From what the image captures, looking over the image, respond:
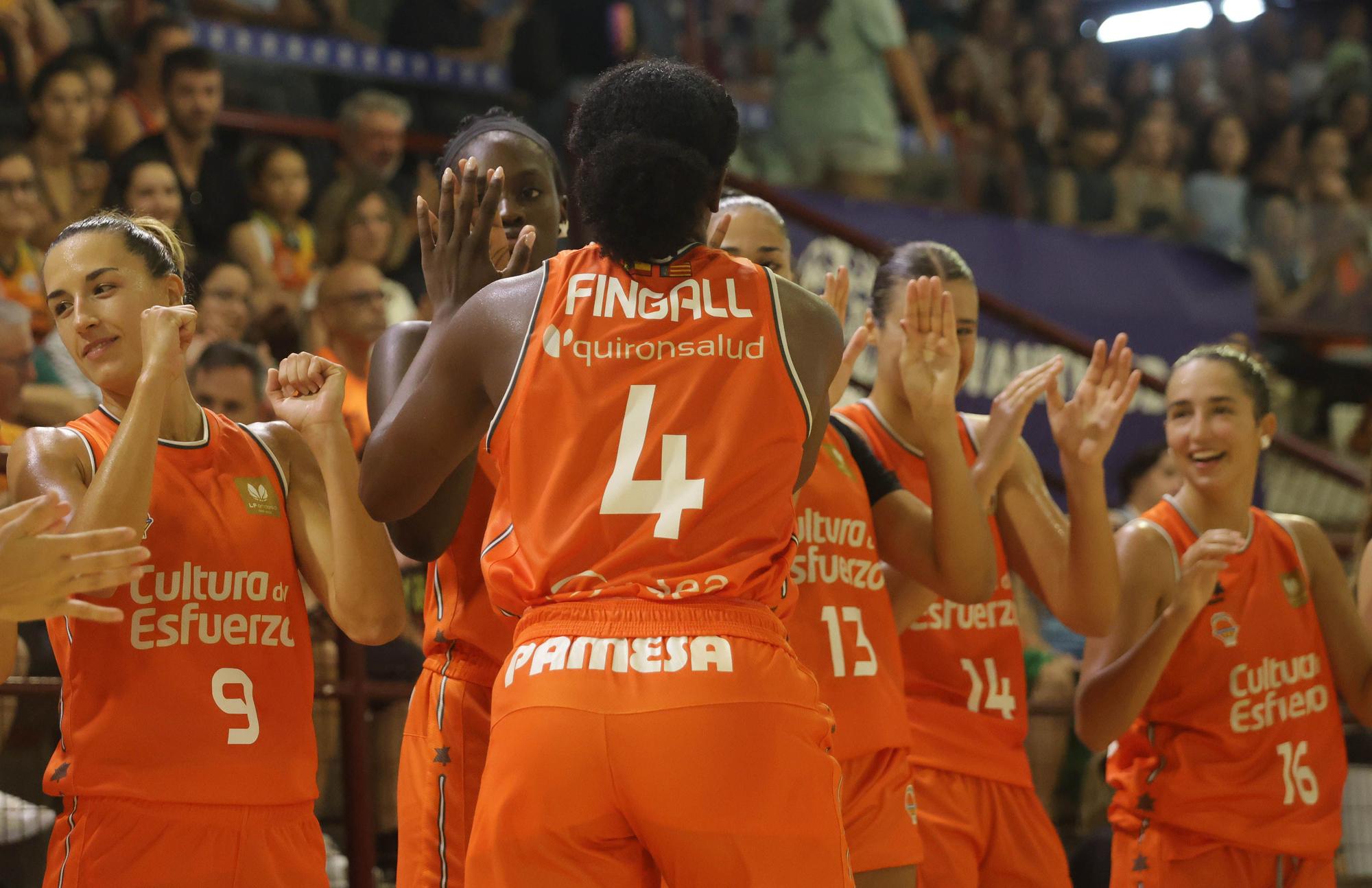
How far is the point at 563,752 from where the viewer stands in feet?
7.41

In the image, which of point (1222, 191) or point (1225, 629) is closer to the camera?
point (1225, 629)

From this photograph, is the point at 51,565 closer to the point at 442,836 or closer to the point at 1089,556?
the point at 442,836

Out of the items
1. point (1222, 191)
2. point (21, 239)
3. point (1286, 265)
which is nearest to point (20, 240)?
point (21, 239)

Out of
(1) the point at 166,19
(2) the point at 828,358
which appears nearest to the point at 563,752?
(2) the point at 828,358

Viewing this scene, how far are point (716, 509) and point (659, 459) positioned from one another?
0.38 ft

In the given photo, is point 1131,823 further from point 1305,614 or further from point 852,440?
point 852,440

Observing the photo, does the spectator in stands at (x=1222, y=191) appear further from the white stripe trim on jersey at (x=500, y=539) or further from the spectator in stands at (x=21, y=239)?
the white stripe trim on jersey at (x=500, y=539)

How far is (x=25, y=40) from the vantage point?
25.1ft

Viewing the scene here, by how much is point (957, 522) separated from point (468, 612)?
3.58 feet

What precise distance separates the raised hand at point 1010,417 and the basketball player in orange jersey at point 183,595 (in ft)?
4.92

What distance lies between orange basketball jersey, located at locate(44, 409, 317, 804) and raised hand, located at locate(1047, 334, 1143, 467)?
1859 mm

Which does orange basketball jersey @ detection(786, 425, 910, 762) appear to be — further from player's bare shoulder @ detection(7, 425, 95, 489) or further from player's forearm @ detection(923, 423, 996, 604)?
player's bare shoulder @ detection(7, 425, 95, 489)

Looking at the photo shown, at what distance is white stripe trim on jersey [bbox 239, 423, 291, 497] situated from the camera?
3.19 meters

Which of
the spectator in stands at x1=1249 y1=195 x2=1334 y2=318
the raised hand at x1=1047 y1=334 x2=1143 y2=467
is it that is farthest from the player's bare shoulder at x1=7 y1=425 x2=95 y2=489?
the spectator in stands at x1=1249 y1=195 x2=1334 y2=318
